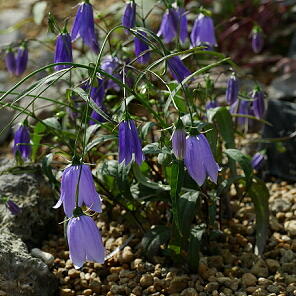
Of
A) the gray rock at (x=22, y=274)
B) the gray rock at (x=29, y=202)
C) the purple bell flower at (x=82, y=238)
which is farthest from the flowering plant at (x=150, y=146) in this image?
the gray rock at (x=22, y=274)

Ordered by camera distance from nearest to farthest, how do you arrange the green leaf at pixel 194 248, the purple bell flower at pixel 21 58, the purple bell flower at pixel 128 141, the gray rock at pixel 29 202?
the purple bell flower at pixel 128 141
the green leaf at pixel 194 248
the gray rock at pixel 29 202
the purple bell flower at pixel 21 58

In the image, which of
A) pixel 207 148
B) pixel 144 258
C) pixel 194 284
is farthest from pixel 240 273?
pixel 207 148

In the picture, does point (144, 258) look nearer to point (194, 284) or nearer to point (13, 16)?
point (194, 284)

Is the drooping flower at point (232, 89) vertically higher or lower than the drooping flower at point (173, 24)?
lower

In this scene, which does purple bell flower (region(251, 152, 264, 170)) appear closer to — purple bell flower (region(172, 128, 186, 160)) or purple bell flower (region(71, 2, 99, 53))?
purple bell flower (region(71, 2, 99, 53))

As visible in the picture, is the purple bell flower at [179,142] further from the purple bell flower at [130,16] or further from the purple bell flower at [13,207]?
the purple bell flower at [13,207]

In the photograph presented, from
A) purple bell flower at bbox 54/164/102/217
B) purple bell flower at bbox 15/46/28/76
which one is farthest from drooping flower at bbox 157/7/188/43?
Answer: purple bell flower at bbox 54/164/102/217

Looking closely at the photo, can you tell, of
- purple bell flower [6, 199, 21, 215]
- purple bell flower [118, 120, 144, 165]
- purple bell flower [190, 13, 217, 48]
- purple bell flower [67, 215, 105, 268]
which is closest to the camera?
purple bell flower [67, 215, 105, 268]
